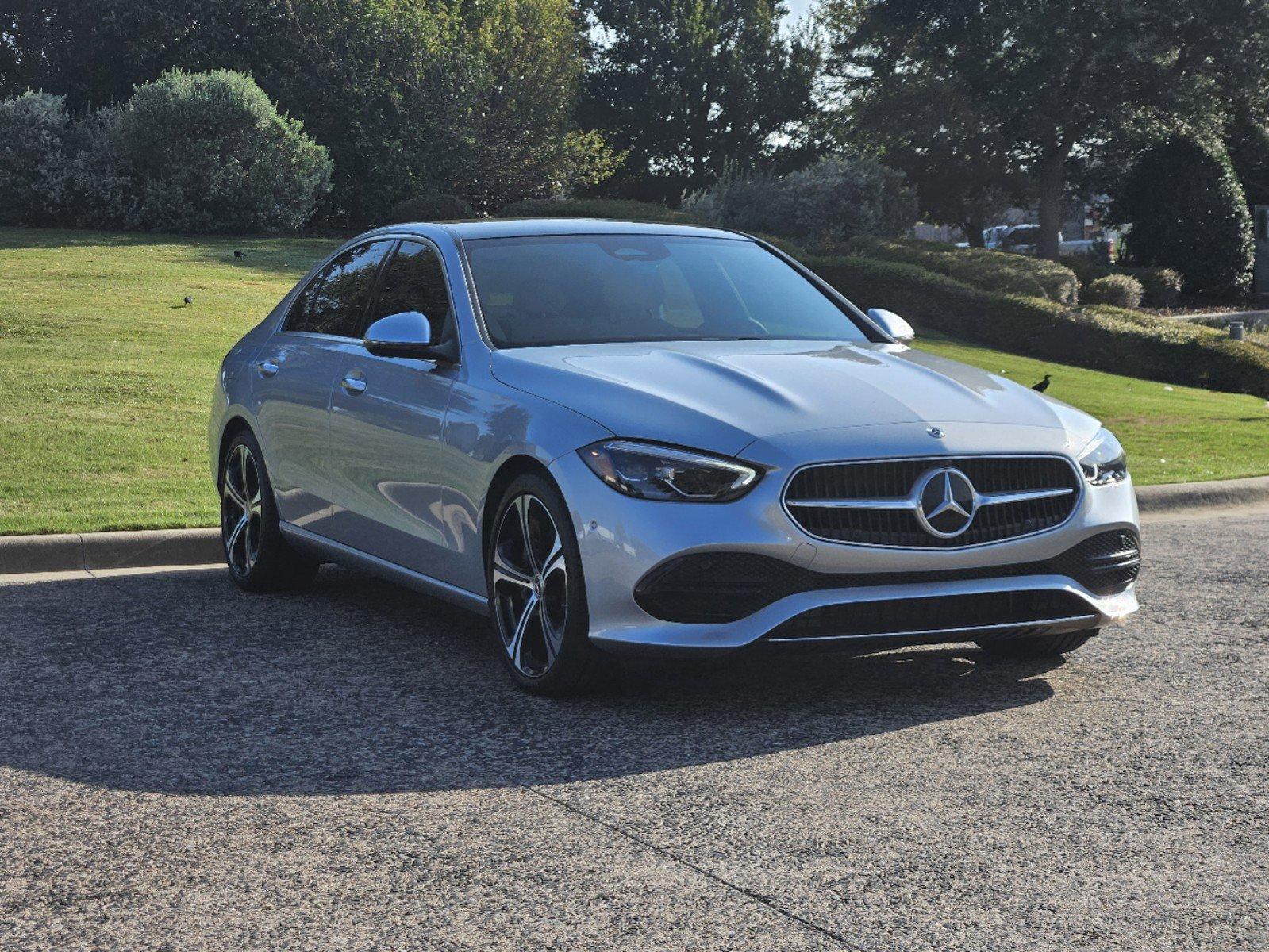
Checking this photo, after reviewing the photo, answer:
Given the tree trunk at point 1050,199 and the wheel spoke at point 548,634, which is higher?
the tree trunk at point 1050,199

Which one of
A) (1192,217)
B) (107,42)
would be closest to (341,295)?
(1192,217)

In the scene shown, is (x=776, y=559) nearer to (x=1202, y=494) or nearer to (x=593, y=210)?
(x=1202, y=494)

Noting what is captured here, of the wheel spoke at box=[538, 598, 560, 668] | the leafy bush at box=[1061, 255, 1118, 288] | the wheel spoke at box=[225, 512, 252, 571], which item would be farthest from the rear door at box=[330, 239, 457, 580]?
the leafy bush at box=[1061, 255, 1118, 288]

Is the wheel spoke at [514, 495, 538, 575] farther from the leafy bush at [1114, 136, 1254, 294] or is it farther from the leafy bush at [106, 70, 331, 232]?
the leafy bush at [1114, 136, 1254, 294]

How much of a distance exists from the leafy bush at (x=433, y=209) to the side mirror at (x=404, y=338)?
26209 mm

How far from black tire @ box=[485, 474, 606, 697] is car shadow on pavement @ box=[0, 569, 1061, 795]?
13 centimetres

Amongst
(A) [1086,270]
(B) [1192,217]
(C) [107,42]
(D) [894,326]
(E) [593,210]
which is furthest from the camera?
(C) [107,42]

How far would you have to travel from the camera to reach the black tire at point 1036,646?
640cm

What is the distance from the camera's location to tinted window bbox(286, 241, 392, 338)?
300 inches

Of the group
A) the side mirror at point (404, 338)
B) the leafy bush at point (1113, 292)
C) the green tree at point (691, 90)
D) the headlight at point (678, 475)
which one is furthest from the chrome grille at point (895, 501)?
the green tree at point (691, 90)

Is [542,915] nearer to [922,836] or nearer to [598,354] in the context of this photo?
[922,836]

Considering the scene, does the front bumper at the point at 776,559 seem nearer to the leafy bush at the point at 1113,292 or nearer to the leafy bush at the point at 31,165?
the leafy bush at the point at 1113,292

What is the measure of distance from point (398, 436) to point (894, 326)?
2.11 metres

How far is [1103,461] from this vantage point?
5.91 meters
